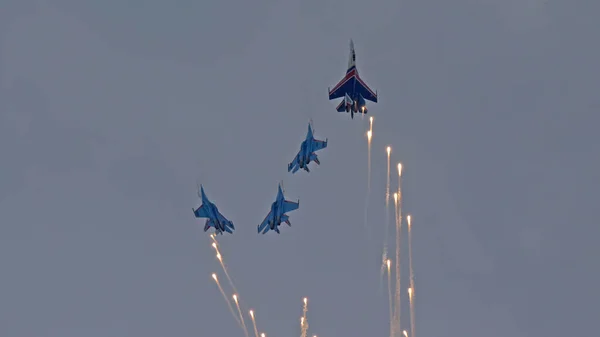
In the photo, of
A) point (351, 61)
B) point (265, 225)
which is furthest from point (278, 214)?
point (351, 61)

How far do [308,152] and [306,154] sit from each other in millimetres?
539

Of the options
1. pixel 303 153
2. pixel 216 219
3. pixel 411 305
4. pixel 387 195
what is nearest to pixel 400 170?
pixel 387 195

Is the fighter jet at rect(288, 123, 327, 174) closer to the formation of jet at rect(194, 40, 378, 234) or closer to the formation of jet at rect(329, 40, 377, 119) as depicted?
the formation of jet at rect(194, 40, 378, 234)

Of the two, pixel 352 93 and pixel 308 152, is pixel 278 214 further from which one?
pixel 352 93

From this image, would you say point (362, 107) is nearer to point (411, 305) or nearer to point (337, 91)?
point (337, 91)

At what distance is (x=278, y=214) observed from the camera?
161875 mm

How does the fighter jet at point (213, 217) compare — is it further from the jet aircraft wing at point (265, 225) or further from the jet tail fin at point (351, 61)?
the jet tail fin at point (351, 61)

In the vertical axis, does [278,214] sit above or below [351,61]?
below

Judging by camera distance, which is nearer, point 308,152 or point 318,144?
point 308,152

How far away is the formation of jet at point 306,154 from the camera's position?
523 feet

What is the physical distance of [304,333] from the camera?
489ft

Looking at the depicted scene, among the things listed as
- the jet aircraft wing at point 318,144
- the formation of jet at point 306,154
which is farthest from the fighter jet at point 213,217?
the jet aircraft wing at point 318,144

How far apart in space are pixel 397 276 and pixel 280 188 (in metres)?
31.6

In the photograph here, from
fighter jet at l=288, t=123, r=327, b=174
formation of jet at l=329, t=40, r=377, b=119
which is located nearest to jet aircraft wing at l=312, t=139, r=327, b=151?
fighter jet at l=288, t=123, r=327, b=174
